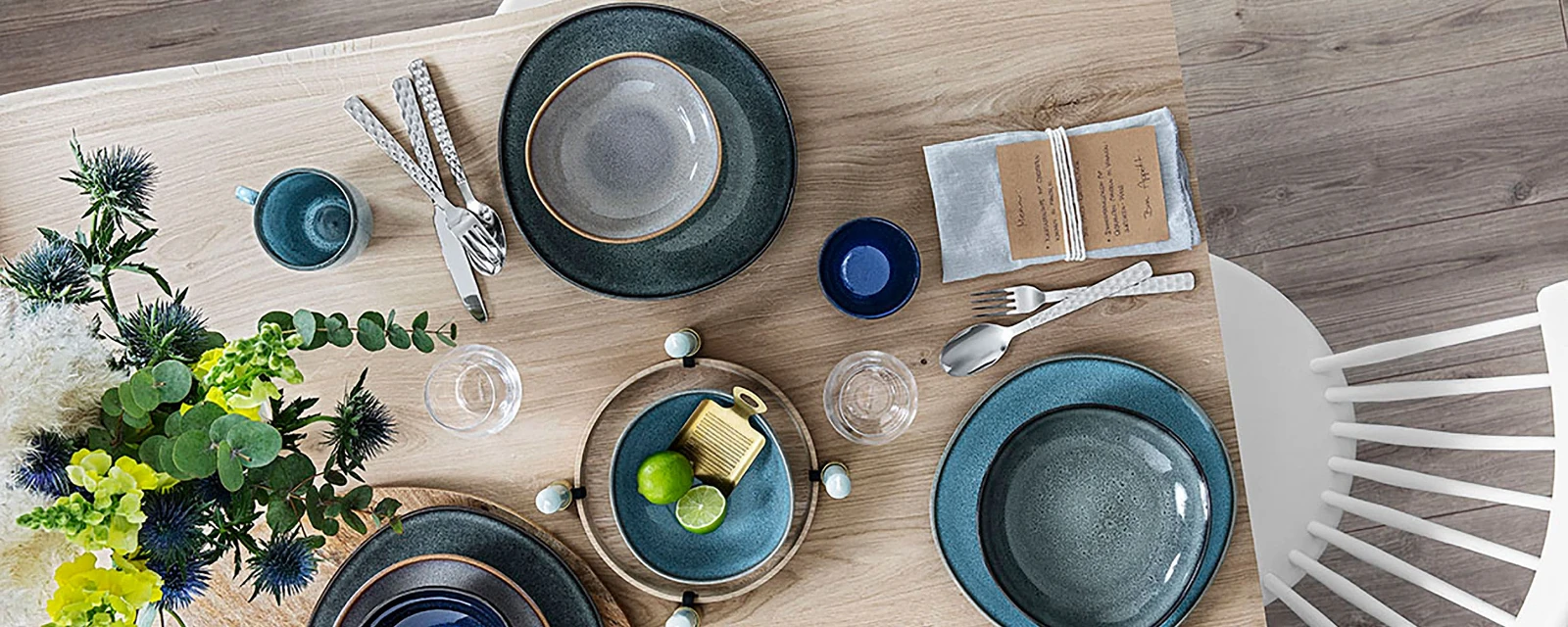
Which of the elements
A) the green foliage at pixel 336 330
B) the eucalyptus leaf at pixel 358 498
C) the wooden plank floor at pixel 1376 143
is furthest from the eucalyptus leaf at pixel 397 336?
the wooden plank floor at pixel 1376 143

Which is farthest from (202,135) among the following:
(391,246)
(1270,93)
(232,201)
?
(1270,93)

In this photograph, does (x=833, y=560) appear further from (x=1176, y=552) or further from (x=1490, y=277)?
(x=1490, y=277)

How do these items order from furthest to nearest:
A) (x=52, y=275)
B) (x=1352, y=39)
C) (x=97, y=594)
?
(x=1352, y=39)
(x=52, y=275)
(x=97, y=594)

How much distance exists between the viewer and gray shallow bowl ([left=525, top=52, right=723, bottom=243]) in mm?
886

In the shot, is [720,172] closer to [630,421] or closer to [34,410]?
[630,421]

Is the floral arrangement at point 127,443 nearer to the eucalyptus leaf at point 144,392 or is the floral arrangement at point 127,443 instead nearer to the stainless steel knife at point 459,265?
the eucalyptus leaf at point 144,392

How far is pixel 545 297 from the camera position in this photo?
0.94 metres

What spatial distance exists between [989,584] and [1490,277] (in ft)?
4.21

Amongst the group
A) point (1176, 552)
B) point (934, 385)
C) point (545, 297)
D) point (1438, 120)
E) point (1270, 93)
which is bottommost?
point (1176, 552)

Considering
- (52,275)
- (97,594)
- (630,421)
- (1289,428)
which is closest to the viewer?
(97,594)

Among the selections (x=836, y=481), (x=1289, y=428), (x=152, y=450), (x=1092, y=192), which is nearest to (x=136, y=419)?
(x=152, y=450)

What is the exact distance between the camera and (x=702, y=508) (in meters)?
0.90

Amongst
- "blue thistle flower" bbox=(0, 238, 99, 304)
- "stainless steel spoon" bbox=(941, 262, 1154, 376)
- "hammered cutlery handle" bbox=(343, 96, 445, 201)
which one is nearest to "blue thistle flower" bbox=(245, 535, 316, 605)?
"blue thistle flower" bbox=(0, 238, 99, 304)

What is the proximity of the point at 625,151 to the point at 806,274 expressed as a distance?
21cm
